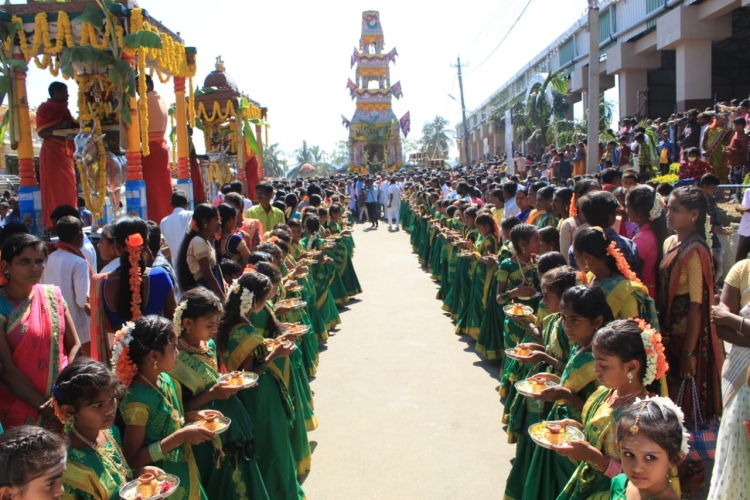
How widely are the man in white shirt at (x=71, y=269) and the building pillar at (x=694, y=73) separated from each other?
54.5 ft

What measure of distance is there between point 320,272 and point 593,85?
7387mm

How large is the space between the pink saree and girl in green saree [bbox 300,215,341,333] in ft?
16.6

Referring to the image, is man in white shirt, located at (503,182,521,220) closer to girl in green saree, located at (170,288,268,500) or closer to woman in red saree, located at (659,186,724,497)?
woman in red saree, located at (659,186,724,497)

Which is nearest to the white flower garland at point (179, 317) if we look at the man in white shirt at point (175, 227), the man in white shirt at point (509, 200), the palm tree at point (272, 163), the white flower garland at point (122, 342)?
the white flower garland at point (122, 342)

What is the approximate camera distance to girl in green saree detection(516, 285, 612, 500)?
2930 mm

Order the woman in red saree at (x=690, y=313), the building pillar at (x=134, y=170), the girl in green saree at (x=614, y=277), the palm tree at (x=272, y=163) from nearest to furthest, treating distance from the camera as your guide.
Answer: the girl in green saree at (x=614, y=277)
the woman in red saree at (x=690, y=313)
the building pillar at (x=134, y=170)
the palm tree at (x=272, y=163)

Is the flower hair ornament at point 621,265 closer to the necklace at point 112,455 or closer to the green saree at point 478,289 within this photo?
the necklace at point 112,455

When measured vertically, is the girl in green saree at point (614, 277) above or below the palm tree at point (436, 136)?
below

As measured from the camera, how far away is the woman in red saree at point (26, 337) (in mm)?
3098

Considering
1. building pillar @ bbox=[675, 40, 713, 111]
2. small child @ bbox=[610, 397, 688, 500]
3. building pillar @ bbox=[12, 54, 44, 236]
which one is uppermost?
building pillar @ bbox=[675, 40, 713, 111]

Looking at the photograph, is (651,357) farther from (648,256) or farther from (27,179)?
(27,179)

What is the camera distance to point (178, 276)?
205 inches

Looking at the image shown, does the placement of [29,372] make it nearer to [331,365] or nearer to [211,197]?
[331,365]

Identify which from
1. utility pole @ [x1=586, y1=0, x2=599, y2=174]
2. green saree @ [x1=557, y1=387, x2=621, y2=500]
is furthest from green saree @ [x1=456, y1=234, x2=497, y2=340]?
utility pole @ [x1=586, y1=0, x2=599, y2=174]
